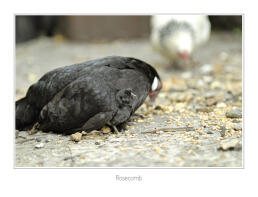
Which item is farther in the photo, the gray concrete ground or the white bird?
the white bird

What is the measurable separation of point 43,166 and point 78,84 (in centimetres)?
71

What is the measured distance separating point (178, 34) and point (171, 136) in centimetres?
272

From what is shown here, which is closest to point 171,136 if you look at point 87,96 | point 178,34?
point 87,96

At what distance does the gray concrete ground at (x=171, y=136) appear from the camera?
178 centimetres

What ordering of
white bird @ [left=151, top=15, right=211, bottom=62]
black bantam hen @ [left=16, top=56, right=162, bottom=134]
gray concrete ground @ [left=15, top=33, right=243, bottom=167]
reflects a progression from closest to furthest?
1. gray concrete ground @ [left=15, top=33, right=243, bottom=167]
2. black bantam hen @ [left=16, top=56, right=162, bottom=134]
3. white bird @ [left=151, top=15, right=211, bottom=62]

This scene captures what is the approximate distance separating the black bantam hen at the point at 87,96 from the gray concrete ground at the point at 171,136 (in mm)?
106

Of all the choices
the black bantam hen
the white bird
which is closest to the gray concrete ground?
the black bantam hen

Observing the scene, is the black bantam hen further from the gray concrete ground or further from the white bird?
the white bird

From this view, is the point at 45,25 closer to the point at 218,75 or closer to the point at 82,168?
the point at 218,75

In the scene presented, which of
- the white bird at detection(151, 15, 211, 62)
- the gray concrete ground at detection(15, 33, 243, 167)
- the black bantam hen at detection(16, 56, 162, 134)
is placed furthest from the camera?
the white bird at detection(151, 15, 211, 62)

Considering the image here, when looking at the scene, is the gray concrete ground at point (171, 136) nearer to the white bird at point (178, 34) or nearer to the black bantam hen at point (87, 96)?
the black bantam hen at point (87, 96)

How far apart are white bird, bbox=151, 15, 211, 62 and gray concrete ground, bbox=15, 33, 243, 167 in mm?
345

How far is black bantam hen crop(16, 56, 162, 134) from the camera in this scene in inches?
87.0

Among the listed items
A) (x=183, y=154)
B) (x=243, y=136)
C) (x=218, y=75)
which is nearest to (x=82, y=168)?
(x=183, y=154)
